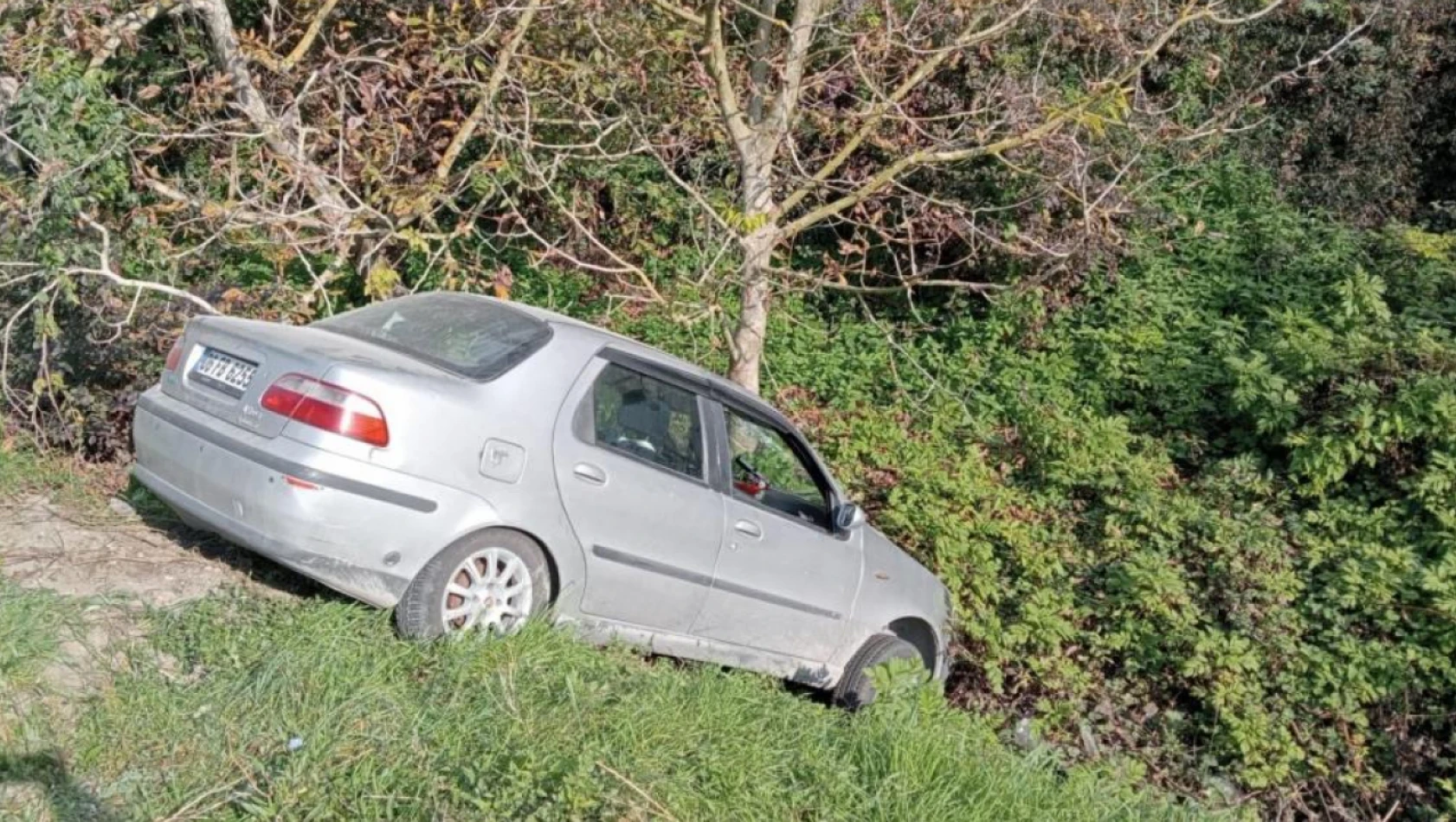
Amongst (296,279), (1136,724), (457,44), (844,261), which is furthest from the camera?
(844,261)

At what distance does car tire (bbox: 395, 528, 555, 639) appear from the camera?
4855 millimetres

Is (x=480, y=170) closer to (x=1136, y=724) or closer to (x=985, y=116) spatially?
(x=985, y=116)

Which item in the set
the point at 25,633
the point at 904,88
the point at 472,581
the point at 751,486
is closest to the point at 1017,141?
the point at 904,88

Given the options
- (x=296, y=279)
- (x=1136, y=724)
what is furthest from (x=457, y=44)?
(x=1136, y=724)

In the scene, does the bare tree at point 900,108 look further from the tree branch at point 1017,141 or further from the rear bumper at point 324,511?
the rear bumper at point 324,511

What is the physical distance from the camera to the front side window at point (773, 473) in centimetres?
611

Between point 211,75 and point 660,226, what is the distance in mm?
4145

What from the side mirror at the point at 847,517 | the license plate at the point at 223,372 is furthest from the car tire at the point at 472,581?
the side mirror at the point at 847,517

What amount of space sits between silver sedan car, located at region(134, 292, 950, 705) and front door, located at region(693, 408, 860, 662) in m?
0.01

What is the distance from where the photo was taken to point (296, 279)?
10.4 metres

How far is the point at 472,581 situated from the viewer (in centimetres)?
500

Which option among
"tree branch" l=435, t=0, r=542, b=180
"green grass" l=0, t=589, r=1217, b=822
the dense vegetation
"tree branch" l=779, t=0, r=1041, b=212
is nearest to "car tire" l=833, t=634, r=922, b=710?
the dense vegetation

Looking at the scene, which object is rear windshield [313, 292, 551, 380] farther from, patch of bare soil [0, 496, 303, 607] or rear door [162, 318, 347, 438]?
patch of bare soil [0, 496, 303, 607]

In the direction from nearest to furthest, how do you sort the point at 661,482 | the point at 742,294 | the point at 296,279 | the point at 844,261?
the point at 661,482, the point at 742,294, the point at 296,279, the point at 844,261
